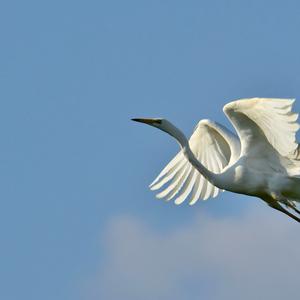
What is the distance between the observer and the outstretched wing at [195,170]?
2714cm

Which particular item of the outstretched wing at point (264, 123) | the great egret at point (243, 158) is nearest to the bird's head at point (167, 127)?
the great egret at point (243, 158)

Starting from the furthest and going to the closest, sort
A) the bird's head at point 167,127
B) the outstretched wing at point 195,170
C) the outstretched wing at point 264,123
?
the outstretched wing at point 195,170 → the bird's head at point 167,127 → the outstretched wing at point 264,123

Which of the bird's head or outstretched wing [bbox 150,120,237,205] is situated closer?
the bird's head

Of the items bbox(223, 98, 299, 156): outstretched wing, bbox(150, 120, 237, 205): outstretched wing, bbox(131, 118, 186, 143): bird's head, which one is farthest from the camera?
bbox(150, 120, 237, 205): outstretched wing

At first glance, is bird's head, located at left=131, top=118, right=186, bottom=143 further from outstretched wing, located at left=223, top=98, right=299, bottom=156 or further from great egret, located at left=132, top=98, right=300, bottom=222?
outstretched wing, located at left=223, top=98, right=299, bottom=156

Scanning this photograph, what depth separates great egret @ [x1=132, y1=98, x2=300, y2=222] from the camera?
23.2 meters

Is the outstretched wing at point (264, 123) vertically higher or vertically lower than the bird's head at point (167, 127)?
higher

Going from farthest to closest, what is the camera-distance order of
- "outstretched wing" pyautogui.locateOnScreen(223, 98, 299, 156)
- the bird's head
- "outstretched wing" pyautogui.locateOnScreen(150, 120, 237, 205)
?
1. "outstretched wing" pyautogui.locateOnScreen(150, 120, 237, 205)
2. the bird's head
3. "outstretched wing" pyautogui.locateOnScreen(223, 98, 299, 156)

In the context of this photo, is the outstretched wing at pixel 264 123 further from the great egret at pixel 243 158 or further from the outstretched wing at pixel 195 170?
the outstretched wing at pixel 195 170

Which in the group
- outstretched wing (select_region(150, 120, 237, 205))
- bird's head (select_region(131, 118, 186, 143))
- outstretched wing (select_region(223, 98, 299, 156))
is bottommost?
outstretched wing (select_region(150, 120, 237, 205))

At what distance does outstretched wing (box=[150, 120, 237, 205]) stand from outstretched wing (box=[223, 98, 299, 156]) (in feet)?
8.18

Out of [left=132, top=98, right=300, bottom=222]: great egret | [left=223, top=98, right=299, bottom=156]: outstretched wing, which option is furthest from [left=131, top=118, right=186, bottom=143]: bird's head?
[left=223, top=98, right=299, bottom=156]: outstretched wing

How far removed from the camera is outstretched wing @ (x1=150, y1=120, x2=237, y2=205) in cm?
2714

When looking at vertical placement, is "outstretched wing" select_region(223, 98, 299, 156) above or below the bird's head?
above
